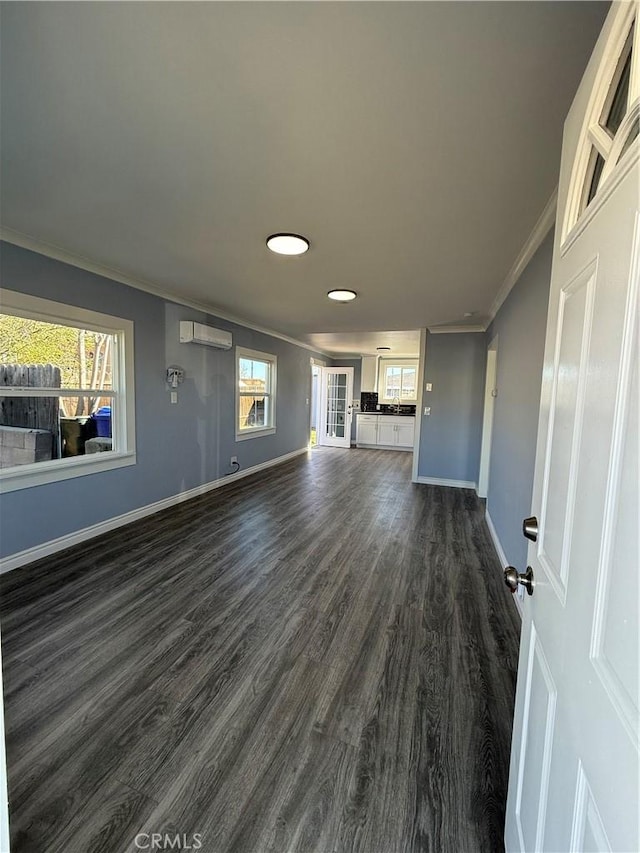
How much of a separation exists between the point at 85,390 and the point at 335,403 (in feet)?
20.7

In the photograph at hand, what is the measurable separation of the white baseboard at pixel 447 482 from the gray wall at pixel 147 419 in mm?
2607

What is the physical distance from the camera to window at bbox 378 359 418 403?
8.96m

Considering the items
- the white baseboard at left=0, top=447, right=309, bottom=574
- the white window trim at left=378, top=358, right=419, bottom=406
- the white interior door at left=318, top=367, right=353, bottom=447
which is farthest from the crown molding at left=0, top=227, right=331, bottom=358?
the white window trim at left=378, top=358, right=419, bottom=406

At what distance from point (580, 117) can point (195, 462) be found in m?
4.38

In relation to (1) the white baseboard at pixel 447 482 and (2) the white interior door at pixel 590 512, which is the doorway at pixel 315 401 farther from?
(2) the white interior door at pixel 590 512

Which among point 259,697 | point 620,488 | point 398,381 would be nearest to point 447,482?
point 398,381

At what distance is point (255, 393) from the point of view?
5.75m

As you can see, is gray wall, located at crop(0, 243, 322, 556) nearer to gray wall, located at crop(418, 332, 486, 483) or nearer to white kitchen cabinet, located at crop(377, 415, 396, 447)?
gray wall, located at crop(418, 332, 486, 483)

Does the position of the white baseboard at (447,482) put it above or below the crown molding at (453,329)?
below

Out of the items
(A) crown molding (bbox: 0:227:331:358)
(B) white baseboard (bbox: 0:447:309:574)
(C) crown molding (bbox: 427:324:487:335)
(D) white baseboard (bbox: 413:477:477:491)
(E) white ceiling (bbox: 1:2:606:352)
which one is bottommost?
(B) white baseboard (bbox: 0:447:309:574)

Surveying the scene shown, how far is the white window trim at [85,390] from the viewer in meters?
2.56

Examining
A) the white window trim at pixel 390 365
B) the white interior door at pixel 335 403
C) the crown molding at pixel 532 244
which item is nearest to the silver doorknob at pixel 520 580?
the crown molding at pixel 532 244

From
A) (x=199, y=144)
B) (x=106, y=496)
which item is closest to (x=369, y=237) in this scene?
(x=199, y=144)

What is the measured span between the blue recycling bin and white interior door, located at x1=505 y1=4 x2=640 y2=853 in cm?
345
